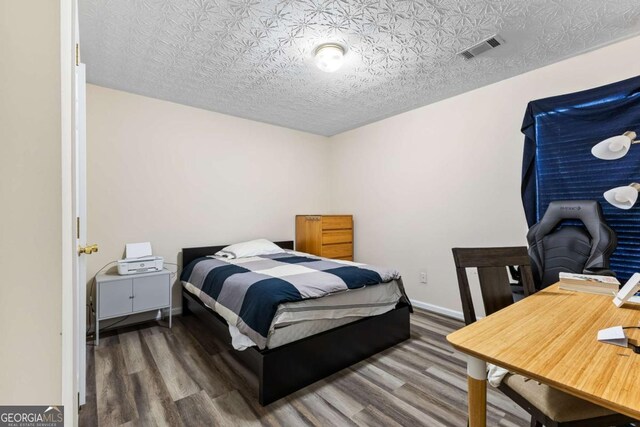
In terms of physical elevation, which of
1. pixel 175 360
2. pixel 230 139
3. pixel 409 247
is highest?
pixel 230 139

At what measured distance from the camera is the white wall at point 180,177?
2750mm

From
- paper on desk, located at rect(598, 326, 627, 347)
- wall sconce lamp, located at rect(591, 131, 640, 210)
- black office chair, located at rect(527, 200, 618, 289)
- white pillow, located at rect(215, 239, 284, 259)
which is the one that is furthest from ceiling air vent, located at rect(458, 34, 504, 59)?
white pillow, located at rect(215, 239, 284, 259)

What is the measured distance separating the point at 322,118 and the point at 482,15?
7.19 ft

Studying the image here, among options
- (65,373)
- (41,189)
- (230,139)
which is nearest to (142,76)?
(230,139)

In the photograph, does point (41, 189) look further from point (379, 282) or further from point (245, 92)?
point (245, 92)

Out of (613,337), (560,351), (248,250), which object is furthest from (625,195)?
(248,250)

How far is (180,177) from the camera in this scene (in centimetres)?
318

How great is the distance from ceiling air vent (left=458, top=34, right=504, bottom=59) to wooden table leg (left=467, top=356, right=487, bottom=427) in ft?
7.24

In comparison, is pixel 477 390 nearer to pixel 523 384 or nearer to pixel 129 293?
pixel 523 384

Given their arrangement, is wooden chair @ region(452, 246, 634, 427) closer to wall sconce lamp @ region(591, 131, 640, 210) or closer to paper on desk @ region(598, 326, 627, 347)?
paper on desk @ region(598, 326, 627, 347)

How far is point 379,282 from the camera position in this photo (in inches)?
91.4

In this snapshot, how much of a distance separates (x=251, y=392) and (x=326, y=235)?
2278 mm

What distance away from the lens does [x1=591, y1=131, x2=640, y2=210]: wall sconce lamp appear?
4.09ft

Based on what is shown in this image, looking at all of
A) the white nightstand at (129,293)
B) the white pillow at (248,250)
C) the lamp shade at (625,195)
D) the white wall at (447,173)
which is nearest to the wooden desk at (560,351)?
the lamp shade at (625,195)
